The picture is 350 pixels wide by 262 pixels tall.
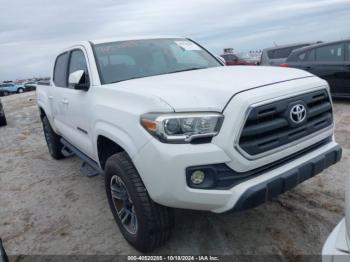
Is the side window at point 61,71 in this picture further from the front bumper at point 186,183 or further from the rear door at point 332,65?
the rear door at point 332,65

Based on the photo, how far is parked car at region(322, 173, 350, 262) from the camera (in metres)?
1.68

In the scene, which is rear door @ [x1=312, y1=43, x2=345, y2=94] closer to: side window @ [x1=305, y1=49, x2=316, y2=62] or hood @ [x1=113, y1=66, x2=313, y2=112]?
side window @ [x1=305, y1=49, x2=316, y2=62]

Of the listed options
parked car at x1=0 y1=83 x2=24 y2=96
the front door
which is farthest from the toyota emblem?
parked car at x1=0 y1=83 x2=24 y2=96

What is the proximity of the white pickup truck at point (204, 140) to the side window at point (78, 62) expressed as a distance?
0.34 m

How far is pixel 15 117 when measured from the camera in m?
12.0

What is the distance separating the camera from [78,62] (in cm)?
414

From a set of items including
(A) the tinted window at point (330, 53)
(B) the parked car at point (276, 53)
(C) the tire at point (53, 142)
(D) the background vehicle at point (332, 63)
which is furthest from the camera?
(B) the parked car at point (276, 53)

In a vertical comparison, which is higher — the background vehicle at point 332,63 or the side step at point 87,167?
the background vehicle at point 332,63

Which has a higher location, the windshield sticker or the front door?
the windshield sticker

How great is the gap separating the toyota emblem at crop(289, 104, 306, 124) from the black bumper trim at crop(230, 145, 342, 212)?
334 mm

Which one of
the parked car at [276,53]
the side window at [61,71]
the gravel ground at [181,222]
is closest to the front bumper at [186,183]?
the gravel ground at [181,222]

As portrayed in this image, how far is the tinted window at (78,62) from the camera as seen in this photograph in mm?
3754

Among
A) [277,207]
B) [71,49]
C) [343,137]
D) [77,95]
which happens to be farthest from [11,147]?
[343,137]

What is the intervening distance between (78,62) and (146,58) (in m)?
0.91
